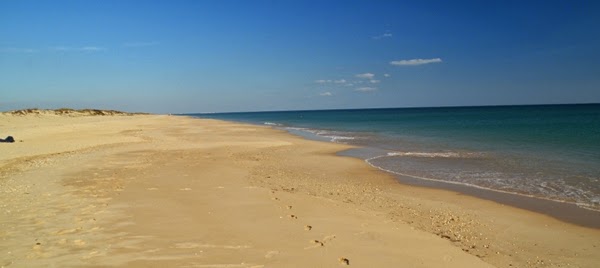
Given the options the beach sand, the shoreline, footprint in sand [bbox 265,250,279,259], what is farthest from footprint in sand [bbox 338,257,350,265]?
the shoreline

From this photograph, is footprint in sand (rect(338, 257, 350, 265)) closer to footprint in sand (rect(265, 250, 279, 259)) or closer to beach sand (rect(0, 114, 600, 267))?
beach sand (rect(0, 114, 600, 267))

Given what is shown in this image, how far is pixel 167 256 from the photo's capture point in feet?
17.9

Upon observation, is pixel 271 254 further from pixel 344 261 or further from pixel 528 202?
pixel 528 202

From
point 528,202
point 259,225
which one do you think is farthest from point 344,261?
point 528,202

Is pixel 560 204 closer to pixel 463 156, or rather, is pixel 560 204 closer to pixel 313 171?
pixel 313 171

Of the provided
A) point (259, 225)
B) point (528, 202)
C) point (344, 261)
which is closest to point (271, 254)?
point (344, 261)

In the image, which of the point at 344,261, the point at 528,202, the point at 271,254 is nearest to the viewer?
the point at 344,261

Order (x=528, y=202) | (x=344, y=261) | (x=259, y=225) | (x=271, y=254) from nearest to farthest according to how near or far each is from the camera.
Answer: (x=344, y=261)
(x=271, y=254)
(x=259, y=225)
(x=528, y=202)

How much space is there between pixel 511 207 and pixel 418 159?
8773mm

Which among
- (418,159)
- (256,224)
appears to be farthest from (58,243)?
(418,159)

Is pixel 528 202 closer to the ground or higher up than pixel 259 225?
closer to the ground

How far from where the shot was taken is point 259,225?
278 inches

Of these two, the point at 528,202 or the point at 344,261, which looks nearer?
the point at 344,261

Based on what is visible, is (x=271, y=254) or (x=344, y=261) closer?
(x=344, y=261)
